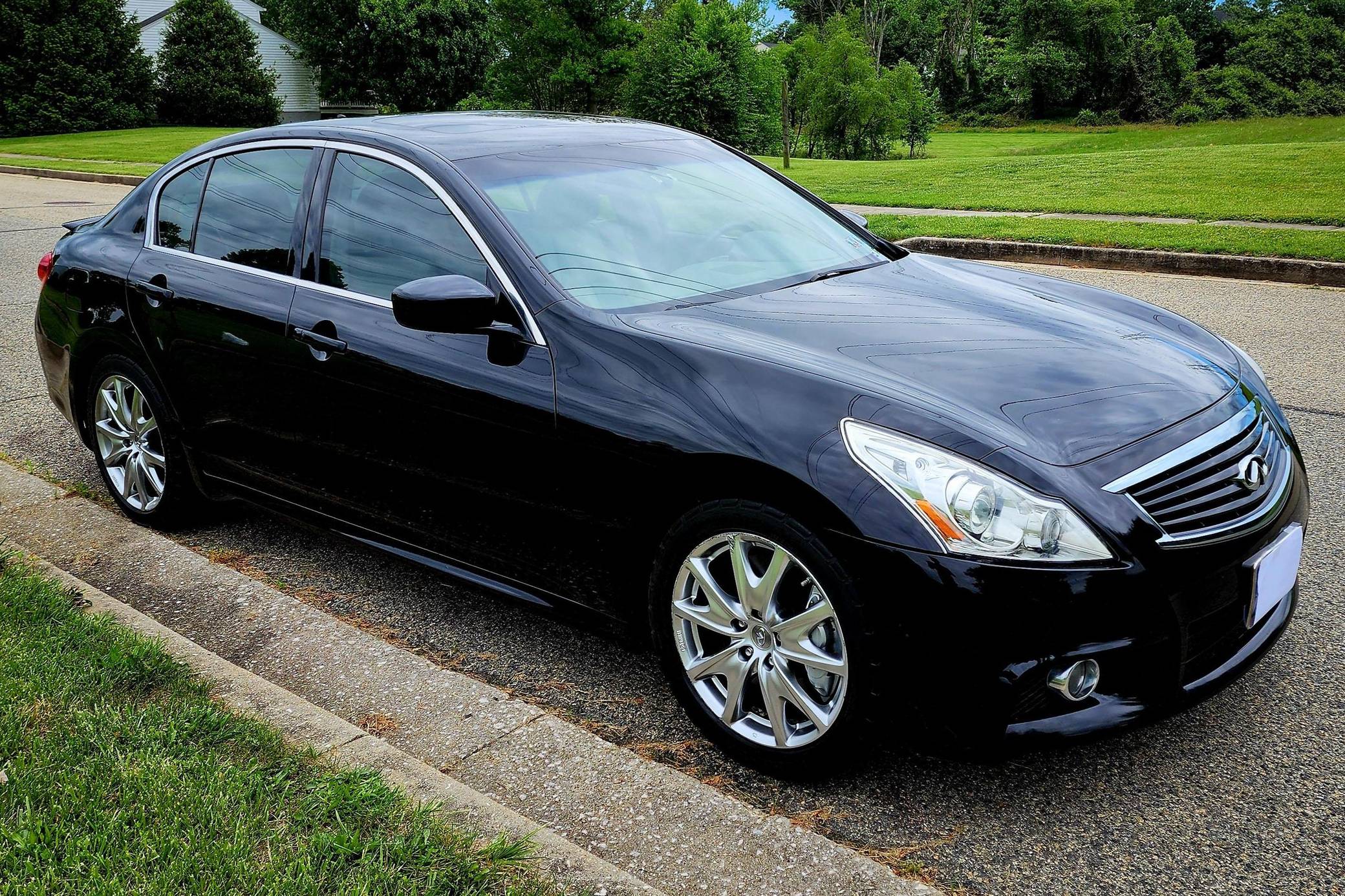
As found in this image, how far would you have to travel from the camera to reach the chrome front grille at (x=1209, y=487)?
8.79 feet

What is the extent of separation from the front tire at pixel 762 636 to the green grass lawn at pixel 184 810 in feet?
2.41

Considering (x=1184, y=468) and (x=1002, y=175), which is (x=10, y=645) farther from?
(x=1002, y=175)

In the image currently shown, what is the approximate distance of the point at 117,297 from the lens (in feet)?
15.4

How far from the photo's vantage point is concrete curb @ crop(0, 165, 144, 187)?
22641 mm

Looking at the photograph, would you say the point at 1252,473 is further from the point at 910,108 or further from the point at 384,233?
the point at 910,108

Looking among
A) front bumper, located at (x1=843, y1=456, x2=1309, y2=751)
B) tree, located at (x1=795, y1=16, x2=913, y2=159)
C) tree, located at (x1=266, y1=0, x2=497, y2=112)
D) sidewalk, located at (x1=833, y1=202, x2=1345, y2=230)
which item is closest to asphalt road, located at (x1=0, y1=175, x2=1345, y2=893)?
front bumper, located at (x1=843, y1=456, x2=1309, y2=751)

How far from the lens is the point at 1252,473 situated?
9.61 ft

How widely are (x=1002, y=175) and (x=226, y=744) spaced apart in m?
19.2

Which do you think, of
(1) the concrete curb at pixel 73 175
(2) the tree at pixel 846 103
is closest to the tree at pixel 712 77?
(2) the tree at pixel 846 103

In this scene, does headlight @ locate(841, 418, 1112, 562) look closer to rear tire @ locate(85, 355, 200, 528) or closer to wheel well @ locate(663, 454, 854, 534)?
wheel well @ locate(663, 454, 854, 534)

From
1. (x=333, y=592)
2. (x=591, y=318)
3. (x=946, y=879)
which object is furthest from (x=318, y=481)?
(x=946, y=879)

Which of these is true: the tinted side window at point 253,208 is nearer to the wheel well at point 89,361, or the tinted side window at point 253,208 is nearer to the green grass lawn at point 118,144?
the wheel well at point 89,361

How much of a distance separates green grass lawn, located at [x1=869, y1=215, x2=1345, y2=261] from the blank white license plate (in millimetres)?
8092

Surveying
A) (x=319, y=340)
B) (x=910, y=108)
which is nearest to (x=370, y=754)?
(x=319, y=340)
